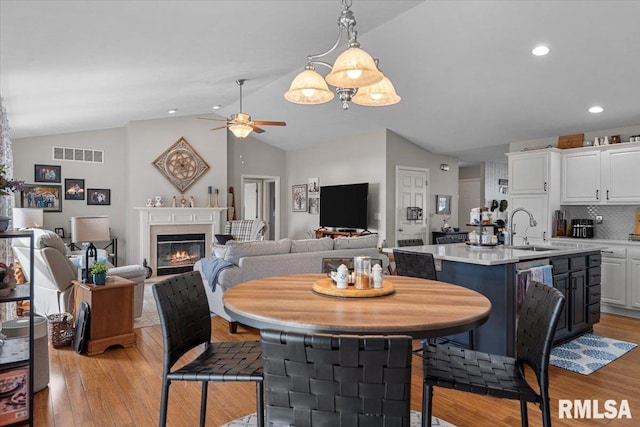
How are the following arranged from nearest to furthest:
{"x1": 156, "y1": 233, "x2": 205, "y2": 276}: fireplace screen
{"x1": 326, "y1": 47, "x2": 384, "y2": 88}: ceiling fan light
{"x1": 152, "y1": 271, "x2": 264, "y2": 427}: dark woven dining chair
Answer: {"x1": 152, "y1": 271, "x2": 264, "y2": 427}: dark woven dining chair
{"x1": 326, "y1": 47, "x2": 384, "y2": 88}: ceiling fan light
{"x1": 156, "y1": 233, "x2": 205, "y2": 276}: fireplace screen

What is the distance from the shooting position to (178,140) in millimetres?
7871

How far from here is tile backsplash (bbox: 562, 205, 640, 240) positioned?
17.6 feet

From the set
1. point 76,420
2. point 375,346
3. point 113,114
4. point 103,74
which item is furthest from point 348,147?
point 375,346

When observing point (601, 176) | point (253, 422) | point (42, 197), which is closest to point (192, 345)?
point (253, 422)

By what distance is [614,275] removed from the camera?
4984mm

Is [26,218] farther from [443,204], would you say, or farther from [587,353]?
[443,204]

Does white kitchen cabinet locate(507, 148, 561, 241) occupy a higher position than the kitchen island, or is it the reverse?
white kitchen cabinet locate(507, 148, 561, 241)

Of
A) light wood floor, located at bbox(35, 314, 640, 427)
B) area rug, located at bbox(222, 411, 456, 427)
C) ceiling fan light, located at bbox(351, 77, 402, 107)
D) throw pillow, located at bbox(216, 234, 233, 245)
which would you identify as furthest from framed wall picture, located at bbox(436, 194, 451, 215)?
area rug, located at bbox(222, 411, 456, 427)

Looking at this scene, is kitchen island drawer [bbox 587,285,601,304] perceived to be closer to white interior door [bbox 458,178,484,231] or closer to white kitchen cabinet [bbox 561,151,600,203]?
white kitchen cabinet [bbox 561,151,600,203]

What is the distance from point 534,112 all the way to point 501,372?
4.56 m

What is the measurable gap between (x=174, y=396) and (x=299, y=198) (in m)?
6.82

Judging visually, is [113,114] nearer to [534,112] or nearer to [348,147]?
[348,147]

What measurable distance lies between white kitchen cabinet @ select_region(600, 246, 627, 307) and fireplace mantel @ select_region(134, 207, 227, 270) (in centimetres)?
649

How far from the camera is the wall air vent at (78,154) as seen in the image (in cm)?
704
